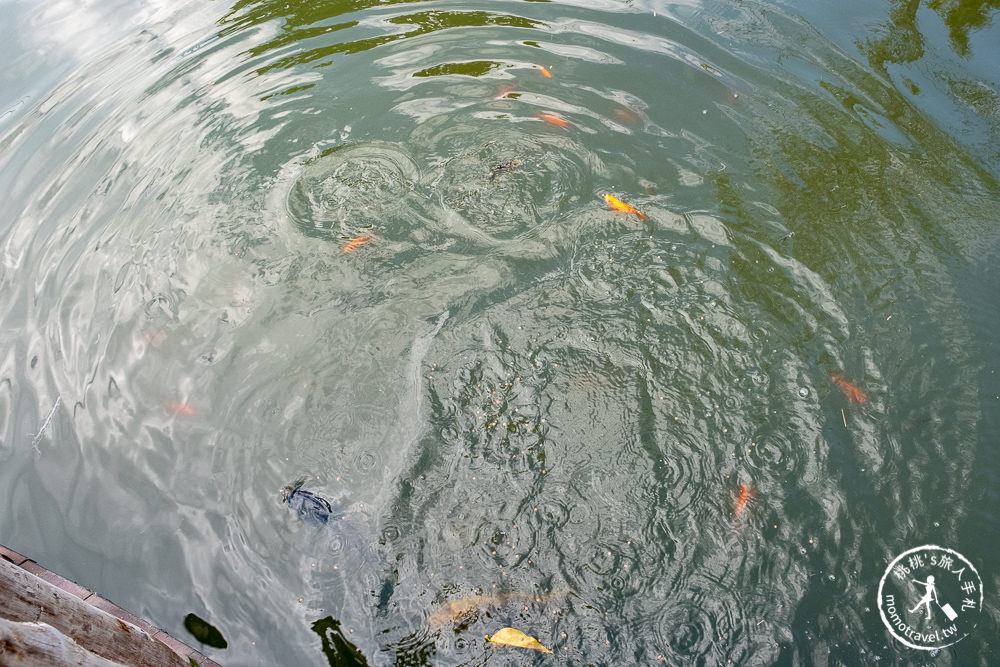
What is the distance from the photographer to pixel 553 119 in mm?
6297

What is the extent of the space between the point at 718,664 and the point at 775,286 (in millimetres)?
2644

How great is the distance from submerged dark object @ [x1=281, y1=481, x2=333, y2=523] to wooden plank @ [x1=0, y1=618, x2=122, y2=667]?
1.77 m

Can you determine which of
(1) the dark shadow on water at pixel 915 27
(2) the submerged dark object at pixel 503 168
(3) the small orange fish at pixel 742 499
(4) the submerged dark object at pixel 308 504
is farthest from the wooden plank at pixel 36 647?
(1) the dark shadow on water at pixel 915 27

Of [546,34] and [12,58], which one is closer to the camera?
[546,34]

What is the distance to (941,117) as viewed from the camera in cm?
608

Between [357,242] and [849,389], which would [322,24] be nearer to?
[357,242]

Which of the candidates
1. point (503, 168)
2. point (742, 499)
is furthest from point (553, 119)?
point (742, 499)

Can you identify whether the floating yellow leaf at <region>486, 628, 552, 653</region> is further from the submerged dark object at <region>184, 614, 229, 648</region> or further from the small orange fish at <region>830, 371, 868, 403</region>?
the small orange fish at <region>830, 371, 868, 403</region>

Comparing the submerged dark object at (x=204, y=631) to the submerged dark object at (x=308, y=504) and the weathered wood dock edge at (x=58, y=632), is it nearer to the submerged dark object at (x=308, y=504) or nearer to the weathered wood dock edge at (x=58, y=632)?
the weathered wood dock edge at (x=58, y=632)

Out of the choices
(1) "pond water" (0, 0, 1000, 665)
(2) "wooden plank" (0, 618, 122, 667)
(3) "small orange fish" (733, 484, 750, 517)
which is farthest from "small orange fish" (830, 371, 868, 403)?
(2) "wooden plank" (0, 618, 122, 667)

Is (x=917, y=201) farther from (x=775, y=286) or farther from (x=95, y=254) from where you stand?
(x=95, y=254)

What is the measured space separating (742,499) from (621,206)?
254cm

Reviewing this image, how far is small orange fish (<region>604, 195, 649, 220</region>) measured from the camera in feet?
17.7

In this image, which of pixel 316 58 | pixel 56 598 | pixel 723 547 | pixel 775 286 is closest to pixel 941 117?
pixel 775 286
